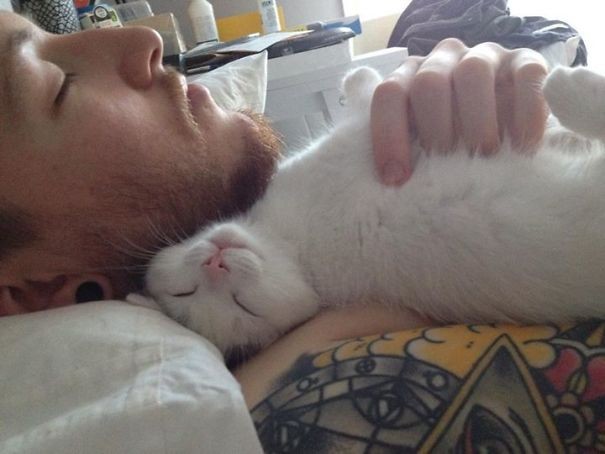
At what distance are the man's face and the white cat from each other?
0.07 m

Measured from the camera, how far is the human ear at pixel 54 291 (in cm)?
71

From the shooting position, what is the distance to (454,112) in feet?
2.29

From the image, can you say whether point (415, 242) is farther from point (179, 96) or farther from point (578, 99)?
point (179, 96)

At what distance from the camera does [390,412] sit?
1.36 feet

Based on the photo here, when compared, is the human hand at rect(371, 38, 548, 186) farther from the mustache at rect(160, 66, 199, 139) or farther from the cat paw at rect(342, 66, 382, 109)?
the mustache at rect(160, 66, 199, 139)

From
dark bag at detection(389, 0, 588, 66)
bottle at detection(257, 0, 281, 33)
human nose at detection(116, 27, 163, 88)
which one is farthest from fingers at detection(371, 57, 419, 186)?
bottle at detection(257, 0, 281, 33)

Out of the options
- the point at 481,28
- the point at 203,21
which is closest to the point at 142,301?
the point at 481,28

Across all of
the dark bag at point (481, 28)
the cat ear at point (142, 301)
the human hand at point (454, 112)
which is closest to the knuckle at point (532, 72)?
the human hand at point (454, 112)

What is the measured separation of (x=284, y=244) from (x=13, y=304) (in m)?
0.36

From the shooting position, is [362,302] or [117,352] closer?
[117,352]

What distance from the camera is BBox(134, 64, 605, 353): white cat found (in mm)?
545

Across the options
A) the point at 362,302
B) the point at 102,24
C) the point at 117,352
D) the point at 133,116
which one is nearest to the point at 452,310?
the point at 362,302

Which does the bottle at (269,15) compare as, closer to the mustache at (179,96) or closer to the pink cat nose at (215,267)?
the mustache at (179,96)

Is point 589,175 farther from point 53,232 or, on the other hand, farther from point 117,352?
point 53,232
